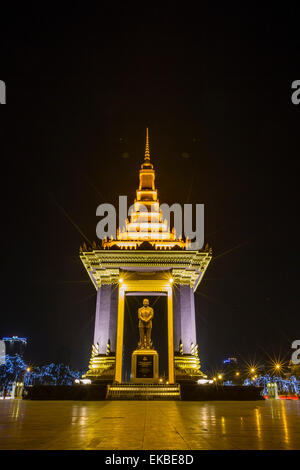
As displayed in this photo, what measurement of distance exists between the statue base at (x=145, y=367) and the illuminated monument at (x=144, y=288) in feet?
4.10

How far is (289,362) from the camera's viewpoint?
2830 inches

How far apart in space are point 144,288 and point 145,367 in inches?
262

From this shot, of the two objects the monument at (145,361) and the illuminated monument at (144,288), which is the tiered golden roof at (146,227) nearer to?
A: the illuminated monument at (144,288)

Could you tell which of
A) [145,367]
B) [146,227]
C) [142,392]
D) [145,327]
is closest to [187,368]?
[145,367]

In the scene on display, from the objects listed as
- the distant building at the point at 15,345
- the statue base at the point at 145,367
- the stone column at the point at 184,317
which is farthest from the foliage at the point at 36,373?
the distant building at the point at 15,345

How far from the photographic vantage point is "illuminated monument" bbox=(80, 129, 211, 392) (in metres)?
26.5

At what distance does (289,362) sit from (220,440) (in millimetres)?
77020

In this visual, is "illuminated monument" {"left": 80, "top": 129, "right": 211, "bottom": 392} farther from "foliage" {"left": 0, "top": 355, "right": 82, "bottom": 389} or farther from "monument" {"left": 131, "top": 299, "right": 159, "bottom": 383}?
"foliage" {"left": 0, "top": 355, "right": 82, "bottom": 389}

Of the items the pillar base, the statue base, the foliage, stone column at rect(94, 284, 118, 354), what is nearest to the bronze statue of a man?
the statue base

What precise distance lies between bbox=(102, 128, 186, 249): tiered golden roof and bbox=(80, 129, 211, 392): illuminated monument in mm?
138

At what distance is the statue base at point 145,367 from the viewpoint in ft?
83.4
